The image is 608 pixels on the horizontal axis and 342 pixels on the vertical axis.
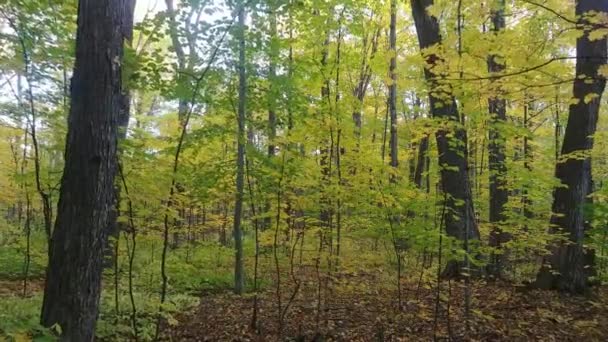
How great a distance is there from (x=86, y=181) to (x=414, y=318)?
4.75 m

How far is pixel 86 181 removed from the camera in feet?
11.0

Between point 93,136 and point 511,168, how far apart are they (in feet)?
26.9

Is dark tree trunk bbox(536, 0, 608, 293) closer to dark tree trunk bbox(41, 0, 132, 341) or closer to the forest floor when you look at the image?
the forest floor

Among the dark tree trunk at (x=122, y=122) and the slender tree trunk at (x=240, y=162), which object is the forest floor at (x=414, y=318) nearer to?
the slender tree trunk at (x=240, y=162)

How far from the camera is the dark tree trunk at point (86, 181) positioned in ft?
10.8

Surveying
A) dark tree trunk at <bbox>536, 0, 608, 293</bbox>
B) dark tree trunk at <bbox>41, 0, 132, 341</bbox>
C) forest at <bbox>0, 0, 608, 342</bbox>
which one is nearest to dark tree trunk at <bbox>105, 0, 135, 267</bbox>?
forest at <bbox>0, 0, 608, 342</bbox>

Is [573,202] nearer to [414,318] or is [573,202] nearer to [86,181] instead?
[414,318]

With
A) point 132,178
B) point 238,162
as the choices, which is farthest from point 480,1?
point 132,178

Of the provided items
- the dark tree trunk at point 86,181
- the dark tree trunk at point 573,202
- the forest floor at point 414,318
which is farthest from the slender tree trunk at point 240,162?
the dark tree trunk at point 573,202

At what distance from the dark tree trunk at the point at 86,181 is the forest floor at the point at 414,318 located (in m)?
2.43

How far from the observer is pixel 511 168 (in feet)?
28.3

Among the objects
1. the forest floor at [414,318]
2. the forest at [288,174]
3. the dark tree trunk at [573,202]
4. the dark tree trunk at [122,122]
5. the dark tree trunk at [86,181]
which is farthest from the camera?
the dark tree trunk at [573,202]

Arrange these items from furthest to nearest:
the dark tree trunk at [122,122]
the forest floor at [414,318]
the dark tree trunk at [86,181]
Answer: the forest floor at [414,318] → the dark tree trunk at [122,122] → the dark tree trunk at [86,181]

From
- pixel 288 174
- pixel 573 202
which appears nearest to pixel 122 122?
pixel 288 174
